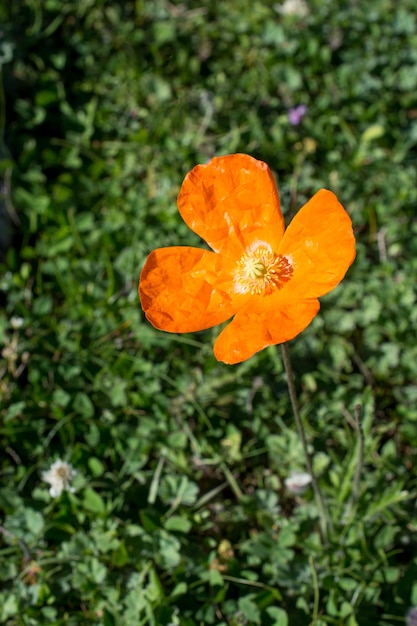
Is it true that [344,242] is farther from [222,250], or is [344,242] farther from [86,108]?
[86,108]

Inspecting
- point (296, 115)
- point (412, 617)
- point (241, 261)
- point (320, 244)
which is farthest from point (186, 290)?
point (296, 115)

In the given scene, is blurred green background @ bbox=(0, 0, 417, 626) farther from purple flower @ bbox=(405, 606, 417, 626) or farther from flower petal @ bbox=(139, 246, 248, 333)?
flower petal @ bbox=(139, 246, 248, 333)

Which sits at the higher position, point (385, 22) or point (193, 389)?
point (385, 22)

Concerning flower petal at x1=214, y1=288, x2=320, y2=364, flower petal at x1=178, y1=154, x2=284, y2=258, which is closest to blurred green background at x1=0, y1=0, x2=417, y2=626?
flower petal at x1=214, y1=288, x2=320, y2=364

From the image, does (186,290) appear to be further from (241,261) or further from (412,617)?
(412,617)

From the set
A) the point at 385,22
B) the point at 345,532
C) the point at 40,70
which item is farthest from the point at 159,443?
the point at 385,22

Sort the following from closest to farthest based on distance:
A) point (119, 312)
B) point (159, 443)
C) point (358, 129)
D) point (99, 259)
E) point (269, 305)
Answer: point (269, 305) → point (159, 443) → point (119, 312) → point (99, 259) → point (358, 129)
